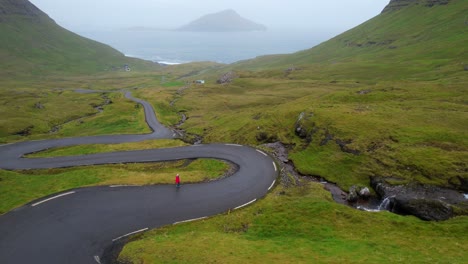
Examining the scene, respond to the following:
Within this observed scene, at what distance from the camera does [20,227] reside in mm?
31375

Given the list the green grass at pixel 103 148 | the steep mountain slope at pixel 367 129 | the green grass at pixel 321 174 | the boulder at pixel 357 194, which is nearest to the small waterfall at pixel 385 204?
the boulder at pixel 357 194

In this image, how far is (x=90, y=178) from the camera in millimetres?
42781

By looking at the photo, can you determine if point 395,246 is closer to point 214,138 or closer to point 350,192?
point 350,192

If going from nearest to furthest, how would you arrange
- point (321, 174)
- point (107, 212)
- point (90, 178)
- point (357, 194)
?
point (107, 212) → point (357, 194) → point (90, 178) → point (321, 174)

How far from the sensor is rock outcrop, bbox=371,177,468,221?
32.7m

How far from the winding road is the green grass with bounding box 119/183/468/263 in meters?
2.47

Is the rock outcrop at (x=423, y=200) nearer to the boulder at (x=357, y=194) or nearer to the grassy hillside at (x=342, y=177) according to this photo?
the grassy hillside at (x=342, y=177)

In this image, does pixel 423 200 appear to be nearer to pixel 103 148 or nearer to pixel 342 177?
pixel 342 177

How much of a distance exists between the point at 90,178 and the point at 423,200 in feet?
134

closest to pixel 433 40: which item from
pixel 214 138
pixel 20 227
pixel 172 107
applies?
pixel 172 107

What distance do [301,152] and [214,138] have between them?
25.7 metres

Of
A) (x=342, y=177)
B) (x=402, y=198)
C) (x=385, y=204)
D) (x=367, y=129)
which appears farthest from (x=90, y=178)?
(x=367, y=129)

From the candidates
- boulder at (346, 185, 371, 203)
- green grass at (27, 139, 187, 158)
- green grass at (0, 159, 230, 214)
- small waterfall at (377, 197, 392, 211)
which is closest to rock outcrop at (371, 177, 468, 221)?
small waterfall at (377, 197, 392, 211)

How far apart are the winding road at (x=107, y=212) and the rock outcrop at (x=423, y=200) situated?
14177 mm
